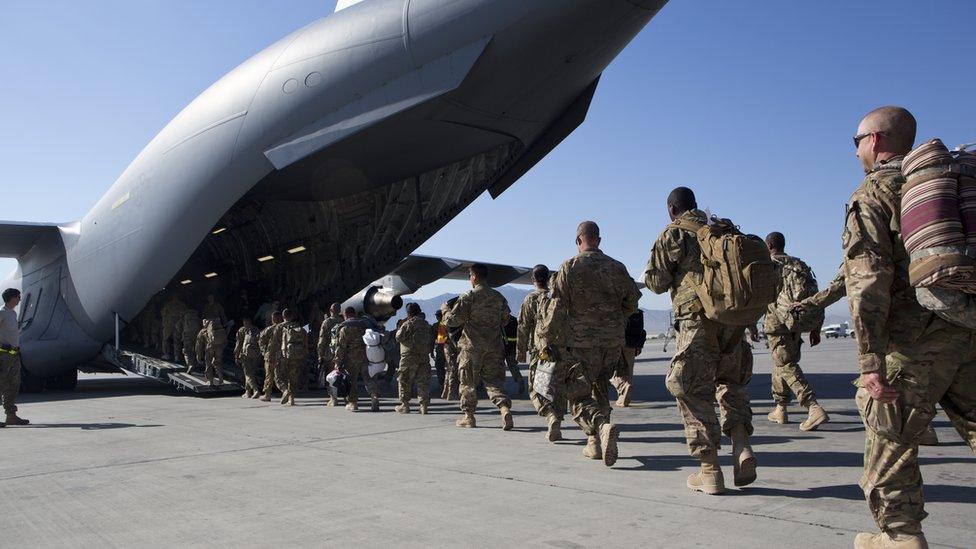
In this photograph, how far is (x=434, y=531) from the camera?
342 cm

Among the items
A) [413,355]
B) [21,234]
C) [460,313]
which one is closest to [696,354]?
[460,313]

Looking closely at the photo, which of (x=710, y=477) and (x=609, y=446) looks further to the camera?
(x=609, y=446)

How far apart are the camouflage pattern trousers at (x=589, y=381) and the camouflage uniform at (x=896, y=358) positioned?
2.56 meters

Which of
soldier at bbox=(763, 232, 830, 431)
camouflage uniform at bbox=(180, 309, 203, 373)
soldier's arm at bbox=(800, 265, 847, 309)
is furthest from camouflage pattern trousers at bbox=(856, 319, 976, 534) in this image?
→ camouflage uniform at bbox=(180, 309, 203, 373)

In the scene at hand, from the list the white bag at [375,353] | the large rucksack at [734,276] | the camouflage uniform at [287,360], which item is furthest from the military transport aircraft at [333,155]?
the large rucksack at [734,276]

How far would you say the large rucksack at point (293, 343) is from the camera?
10.6m

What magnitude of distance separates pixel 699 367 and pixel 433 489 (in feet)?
A: 5.73

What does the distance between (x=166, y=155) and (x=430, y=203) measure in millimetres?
4422

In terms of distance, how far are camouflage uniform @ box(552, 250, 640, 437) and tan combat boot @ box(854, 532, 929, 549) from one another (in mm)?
2571

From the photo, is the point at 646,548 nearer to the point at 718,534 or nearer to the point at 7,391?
the point at 718,534

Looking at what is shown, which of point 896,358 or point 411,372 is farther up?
point 896,358

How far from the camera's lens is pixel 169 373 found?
12.2m

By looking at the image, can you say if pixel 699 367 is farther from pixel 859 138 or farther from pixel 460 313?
pixel 460 313

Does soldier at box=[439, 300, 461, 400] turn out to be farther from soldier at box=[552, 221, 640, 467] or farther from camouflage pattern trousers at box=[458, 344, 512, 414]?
soldier at box=[552, 221, 640, 467]
